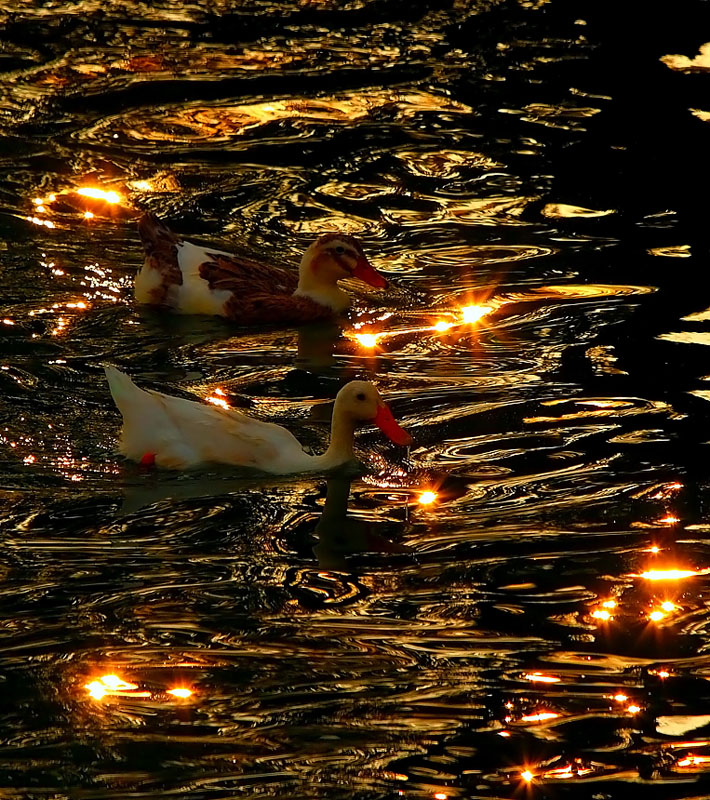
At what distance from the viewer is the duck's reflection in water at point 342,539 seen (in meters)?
7.73

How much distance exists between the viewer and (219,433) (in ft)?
28.2

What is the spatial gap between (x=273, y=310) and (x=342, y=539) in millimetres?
3719

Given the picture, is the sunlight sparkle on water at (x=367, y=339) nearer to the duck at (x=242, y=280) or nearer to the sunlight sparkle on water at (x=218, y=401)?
the duck at (x=242, y=280)

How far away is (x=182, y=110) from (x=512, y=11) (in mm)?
5167

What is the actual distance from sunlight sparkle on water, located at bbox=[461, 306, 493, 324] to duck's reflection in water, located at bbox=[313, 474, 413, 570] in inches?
120

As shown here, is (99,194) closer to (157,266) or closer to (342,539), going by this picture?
(157,266)

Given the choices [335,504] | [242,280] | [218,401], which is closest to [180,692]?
[335,504]

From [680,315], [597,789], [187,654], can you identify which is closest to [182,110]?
[680,315]

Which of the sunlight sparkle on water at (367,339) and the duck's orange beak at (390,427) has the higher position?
the sunlight sparkle on water at (367,339)

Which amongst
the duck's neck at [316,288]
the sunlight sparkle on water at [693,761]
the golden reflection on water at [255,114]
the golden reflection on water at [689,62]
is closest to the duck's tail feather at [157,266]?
the duck's neck at [316,288]

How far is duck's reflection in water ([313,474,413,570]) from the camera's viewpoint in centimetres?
773

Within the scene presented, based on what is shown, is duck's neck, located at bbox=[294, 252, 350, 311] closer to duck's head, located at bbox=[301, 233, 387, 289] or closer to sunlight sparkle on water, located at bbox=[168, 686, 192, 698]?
duck's head, located at bbox=[301, 233, 387, 289]

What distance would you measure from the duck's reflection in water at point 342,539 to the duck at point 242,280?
10.3 ft

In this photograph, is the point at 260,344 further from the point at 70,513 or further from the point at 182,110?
the point at 182,110
